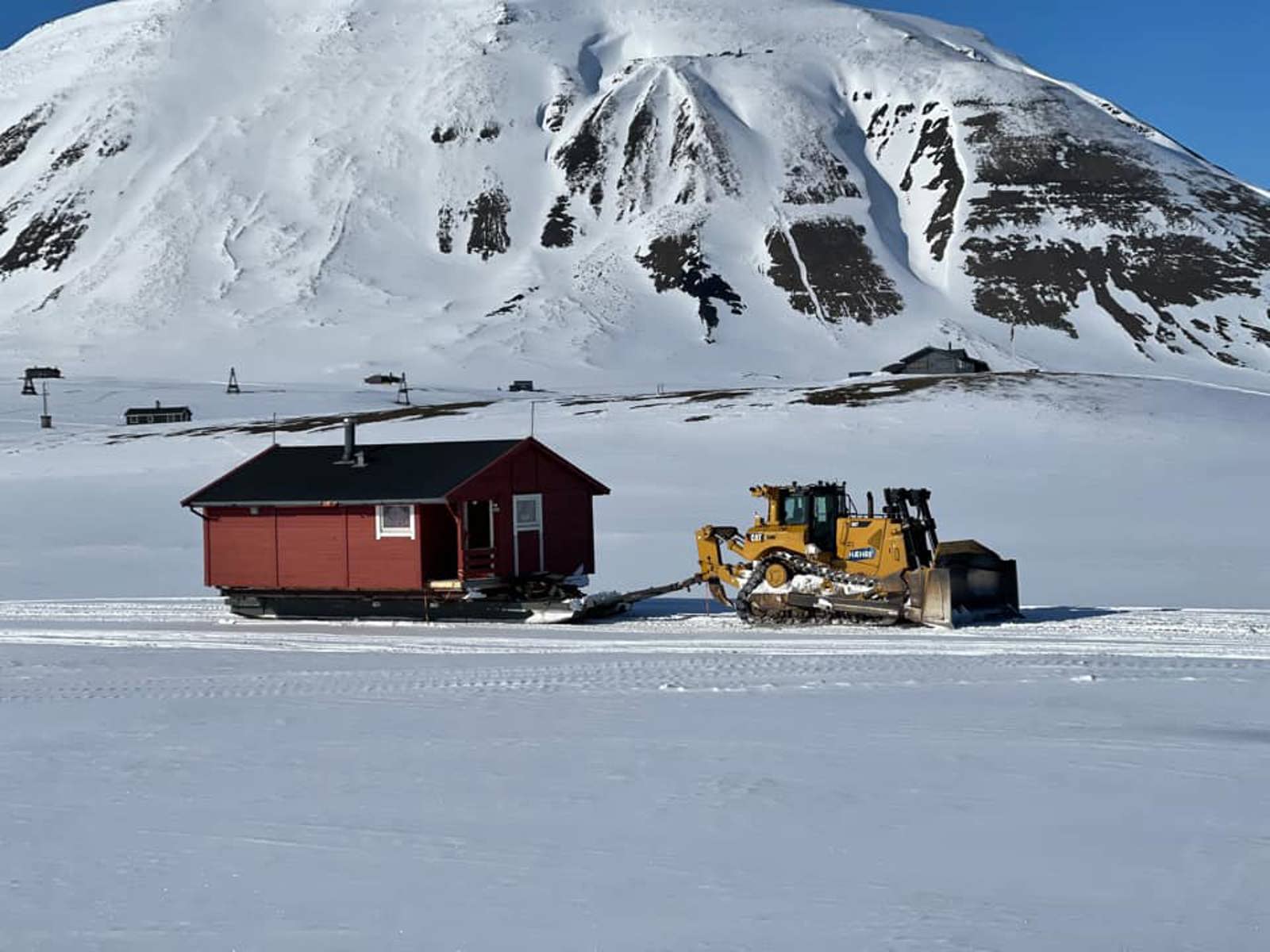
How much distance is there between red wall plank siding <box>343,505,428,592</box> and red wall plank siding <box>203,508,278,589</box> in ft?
5.17

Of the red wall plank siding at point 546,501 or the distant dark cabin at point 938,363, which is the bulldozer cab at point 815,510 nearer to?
the red wall plank siding at point 546,501

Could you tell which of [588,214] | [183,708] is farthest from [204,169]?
[183,708]

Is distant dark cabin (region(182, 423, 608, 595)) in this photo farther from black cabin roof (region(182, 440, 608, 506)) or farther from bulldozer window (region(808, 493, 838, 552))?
bulldozer window (region(808, 493, 838, 552))

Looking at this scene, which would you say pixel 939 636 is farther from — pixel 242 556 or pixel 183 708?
pixel 242 556

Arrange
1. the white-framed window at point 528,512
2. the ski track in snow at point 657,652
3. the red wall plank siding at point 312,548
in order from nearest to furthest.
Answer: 1. the ski track in snow at point 657,652
2. the red wall plank siding at point 312,548
3. the white-framed window at point 528,512

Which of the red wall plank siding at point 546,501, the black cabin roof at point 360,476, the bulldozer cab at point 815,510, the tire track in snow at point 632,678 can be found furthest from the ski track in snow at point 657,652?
the black cabin roof at point 360,476

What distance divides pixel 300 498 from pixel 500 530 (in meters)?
3.46

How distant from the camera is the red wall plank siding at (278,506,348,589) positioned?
26.4m

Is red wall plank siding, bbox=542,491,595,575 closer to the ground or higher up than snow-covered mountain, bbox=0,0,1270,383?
closer to the ground

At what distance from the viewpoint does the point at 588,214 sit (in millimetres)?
177750

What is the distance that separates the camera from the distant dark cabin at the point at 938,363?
112m

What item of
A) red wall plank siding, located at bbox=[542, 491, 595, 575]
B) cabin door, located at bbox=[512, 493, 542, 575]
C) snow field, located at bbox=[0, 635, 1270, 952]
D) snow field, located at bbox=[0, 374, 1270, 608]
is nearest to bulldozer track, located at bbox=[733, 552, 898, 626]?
cabin door, located at bbox=[512, 493, 542, 575]

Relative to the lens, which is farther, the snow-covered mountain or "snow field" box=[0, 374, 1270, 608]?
the snow-covered mountain

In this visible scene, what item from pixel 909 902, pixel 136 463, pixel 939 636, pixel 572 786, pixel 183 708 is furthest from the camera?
pixel 136 463
